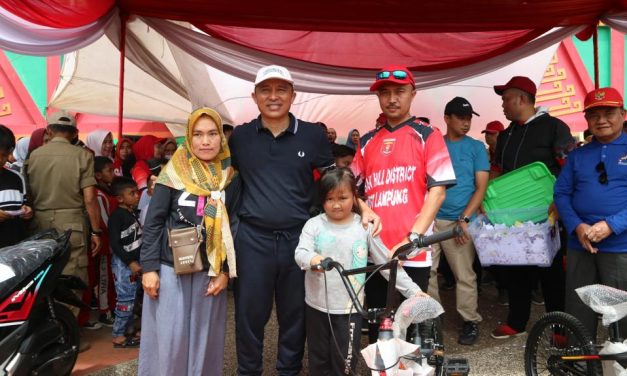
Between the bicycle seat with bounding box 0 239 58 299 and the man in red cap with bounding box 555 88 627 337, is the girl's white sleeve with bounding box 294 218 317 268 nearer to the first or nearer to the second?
the bicycle seat with bounding box 0 239 58 299

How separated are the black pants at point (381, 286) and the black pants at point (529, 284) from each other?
60.7 inches

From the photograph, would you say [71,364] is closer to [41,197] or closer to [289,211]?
[41,197]

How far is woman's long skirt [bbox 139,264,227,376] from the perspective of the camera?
2.62 metres

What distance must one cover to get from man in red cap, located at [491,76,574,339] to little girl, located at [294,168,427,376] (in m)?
1.87

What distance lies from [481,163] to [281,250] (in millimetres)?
1886

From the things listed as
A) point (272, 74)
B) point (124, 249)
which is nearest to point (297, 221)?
point (272, 74)

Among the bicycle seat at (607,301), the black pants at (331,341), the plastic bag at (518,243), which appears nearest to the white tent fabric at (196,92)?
the plastic bag at (518,243)

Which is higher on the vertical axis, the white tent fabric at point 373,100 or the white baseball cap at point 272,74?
the white tent fabric at point 373,100

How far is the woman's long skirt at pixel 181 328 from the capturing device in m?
2.62

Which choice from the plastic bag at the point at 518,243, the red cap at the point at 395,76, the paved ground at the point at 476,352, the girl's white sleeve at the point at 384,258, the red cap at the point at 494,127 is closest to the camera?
the girl's white sleeve at the point at 384,258

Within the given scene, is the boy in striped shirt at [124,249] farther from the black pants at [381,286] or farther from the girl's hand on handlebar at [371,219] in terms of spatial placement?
the girl's hand on handlebar at [371,219]

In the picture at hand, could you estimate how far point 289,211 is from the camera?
271 cm

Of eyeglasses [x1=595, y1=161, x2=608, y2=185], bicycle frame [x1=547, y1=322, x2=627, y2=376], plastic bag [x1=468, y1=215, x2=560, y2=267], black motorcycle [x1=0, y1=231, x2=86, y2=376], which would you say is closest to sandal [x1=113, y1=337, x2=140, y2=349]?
black motorcycle [x1=0, y1=231, x2=86, y2=376]

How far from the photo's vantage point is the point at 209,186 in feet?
8.74
